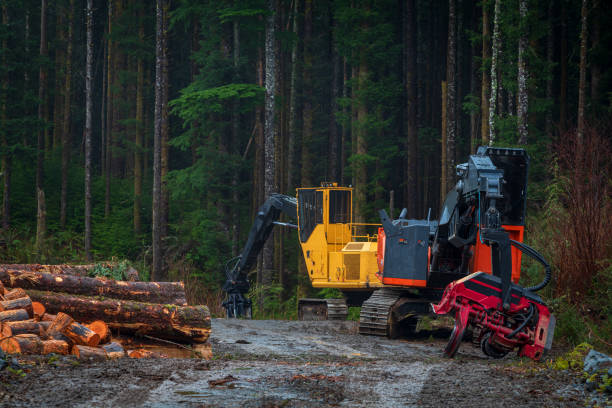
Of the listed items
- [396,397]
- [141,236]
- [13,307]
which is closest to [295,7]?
[141,236]

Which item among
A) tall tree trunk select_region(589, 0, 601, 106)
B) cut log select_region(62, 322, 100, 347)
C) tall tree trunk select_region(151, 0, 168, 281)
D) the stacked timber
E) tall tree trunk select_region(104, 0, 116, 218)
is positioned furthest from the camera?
tall tree trunk select_region(104, 0, 116, 218)

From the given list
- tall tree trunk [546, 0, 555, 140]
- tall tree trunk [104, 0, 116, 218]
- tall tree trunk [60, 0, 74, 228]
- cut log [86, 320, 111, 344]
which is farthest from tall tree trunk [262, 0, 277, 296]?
cut log [86, 320, 111, 344]

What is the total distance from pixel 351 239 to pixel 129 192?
19420mm

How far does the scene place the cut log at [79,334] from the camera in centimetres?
916

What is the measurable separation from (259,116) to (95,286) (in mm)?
23124

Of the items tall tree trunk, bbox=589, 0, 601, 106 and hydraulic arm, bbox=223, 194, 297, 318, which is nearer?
hydraulic arm, bbox=223, 194, 297, 318

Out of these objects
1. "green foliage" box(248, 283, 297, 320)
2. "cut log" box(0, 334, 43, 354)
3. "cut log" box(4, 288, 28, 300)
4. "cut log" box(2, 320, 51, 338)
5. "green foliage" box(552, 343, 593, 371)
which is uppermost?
"cut log" box(4, 288, 28, 300)

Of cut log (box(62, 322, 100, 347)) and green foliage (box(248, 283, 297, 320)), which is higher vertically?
cut log (box(62, 322, 100, 347))

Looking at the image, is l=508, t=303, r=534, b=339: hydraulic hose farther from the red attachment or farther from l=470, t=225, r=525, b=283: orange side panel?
l=470, t=225, r=525, b=283: orange side panel

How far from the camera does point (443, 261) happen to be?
1324cm

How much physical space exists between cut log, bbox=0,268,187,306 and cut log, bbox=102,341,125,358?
1628 millimetres

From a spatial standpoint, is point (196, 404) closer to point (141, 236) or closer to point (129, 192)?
point (141, 236)

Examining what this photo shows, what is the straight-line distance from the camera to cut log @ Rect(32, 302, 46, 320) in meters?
9.69

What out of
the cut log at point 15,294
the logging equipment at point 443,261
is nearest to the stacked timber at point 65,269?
the cut log at point 15,294
